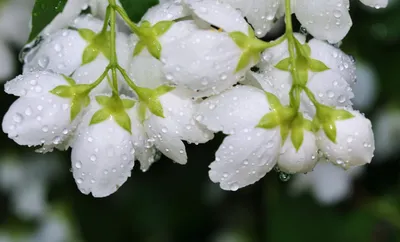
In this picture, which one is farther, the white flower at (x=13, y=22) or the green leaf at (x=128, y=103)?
the white flower at (x=13, y=22)

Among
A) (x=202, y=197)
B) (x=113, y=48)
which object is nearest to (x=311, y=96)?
(x=113, y=48)

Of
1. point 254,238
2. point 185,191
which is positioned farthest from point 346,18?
point 254,238

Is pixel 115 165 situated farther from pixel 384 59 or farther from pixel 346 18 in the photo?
pixel 384 59

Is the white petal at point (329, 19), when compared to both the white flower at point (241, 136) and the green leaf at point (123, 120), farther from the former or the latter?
the green leaf at point (123, 120)

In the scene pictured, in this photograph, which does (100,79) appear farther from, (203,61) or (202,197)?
(202,197)

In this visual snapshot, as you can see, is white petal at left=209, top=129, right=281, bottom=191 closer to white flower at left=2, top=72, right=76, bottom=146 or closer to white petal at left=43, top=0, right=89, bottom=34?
white flower at left=2, top=72, right=76, bottom=146

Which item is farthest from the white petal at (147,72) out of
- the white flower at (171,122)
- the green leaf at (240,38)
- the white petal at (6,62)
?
the white petal at (6,62)

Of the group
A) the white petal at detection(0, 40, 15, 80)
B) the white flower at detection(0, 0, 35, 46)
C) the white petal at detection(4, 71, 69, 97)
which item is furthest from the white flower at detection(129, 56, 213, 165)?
the white flower at detection(0, 0, 35, 46)
